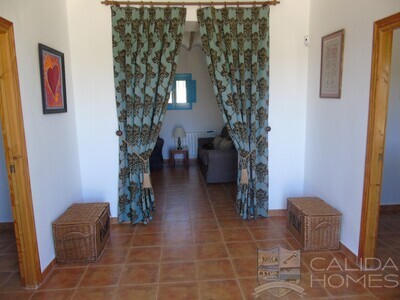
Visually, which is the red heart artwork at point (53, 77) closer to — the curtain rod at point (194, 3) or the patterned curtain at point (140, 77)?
the patterned curtain at point (140, 77)

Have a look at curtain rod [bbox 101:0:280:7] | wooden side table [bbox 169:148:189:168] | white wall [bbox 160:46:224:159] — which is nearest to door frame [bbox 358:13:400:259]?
curtain rod [bbox 101:0:280:7]

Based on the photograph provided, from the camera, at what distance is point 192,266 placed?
2.74m

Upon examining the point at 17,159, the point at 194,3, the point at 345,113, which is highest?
the point at 194,3

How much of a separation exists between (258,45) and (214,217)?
6.69 ft

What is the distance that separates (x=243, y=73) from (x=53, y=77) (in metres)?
1.90

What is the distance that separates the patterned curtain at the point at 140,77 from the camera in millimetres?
3342

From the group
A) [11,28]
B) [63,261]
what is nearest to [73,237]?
[63,261]

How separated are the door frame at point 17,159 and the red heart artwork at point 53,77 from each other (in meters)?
0.58

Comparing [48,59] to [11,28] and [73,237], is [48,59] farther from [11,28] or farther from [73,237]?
[73,237]

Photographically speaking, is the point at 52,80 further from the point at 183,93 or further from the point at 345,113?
the point at 183,93

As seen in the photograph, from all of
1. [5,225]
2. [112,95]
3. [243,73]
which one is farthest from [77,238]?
[243,73]

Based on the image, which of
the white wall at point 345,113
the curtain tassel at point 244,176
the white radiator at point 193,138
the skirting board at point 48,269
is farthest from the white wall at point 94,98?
the white radiator at point 193,138

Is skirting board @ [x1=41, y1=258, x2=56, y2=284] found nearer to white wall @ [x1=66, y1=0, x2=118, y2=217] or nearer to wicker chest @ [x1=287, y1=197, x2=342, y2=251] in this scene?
white wall @ [x1=66, y1=0, x2=118, y2=217]

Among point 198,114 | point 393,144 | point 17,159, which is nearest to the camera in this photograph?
point 17,159
